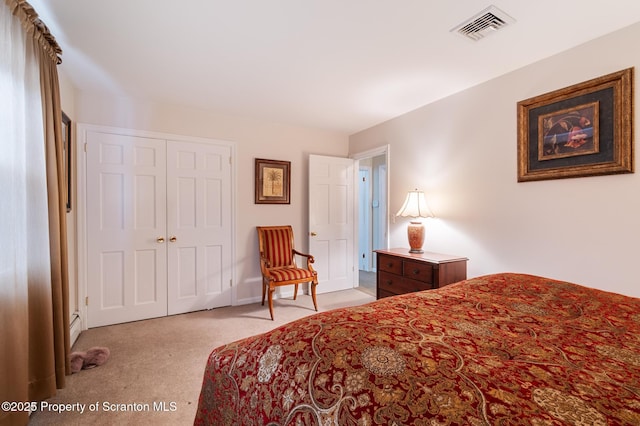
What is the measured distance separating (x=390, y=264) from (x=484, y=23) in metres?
2.14

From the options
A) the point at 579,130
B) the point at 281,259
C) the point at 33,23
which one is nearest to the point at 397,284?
the point at 281,259

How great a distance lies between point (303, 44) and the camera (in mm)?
2111

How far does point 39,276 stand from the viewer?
168cm

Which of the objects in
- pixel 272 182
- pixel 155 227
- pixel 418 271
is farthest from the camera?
pixel 272 182

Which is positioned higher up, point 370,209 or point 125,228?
point 370,209

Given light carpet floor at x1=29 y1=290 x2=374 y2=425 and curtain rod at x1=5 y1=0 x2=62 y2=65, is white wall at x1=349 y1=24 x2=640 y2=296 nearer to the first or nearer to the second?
light carpet floor at x1=29 y1=290 x2=374 y2=425

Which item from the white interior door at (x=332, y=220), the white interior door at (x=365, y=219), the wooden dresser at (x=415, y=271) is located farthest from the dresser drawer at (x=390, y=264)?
the white interior door at (x=365, y=219)

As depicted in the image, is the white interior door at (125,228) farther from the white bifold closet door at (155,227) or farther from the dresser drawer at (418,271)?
the dresser drawer at (418,271)

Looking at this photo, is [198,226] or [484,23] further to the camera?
[198,226]

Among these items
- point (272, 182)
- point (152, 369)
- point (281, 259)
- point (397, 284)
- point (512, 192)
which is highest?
point (272, 182)

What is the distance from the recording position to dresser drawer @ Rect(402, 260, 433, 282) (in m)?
2.60

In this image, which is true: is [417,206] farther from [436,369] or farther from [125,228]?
[125,228]

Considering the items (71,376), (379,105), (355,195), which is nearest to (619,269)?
(379,105)

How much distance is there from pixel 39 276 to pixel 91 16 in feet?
5.31
